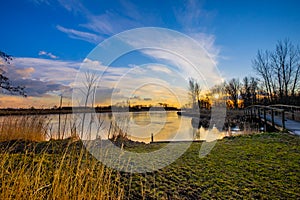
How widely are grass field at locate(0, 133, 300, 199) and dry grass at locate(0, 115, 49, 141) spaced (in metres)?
3.25

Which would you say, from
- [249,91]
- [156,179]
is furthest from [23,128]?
[249,91]

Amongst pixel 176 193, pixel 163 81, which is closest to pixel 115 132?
pixel 163 81

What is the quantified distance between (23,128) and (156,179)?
5.28 metres

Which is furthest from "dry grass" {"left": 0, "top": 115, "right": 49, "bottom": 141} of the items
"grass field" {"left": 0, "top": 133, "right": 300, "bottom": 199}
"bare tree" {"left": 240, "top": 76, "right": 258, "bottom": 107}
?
"bare tree" {"left": 240, "top": 76, "right": 258, "bottom": 107}

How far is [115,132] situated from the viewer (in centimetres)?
661

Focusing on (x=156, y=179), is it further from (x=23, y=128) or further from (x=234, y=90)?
(x=234, y=90)

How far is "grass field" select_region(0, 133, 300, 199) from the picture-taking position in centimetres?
242

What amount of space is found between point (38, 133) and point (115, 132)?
2.40 m

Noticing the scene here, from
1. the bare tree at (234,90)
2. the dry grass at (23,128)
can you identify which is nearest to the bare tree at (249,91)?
the bare tree at (234,90)

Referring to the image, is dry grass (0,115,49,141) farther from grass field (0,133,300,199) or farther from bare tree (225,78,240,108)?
bare tree (225,78,240,108)

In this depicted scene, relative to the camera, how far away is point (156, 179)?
302cm

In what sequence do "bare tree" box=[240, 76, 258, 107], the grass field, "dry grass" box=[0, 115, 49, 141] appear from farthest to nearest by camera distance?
"bare tree" box=[240, 76, 258, 107] < "dry grass" box=[0, 115, 49, 141] < the grass field

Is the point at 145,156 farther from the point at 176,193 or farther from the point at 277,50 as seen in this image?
the point at 277,50

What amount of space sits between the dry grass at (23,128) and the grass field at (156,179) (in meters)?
3.25
